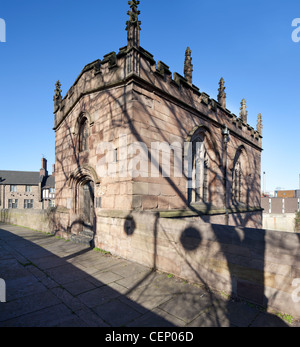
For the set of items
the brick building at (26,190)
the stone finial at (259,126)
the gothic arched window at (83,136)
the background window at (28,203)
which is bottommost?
the background window at (28,203)

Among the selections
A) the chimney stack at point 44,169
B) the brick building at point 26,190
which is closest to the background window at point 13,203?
the brick building at point 26,190

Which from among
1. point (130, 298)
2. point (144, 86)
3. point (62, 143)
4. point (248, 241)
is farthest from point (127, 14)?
point (130, 298)

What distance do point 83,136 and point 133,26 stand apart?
475cm

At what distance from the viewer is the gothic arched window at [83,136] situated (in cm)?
886

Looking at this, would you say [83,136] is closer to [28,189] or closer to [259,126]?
[259,126]

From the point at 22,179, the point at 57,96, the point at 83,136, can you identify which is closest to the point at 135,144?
the point at 83,136

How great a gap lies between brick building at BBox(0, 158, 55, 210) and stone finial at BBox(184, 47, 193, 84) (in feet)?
129

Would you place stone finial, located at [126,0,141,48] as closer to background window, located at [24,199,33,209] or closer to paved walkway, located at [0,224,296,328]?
paved walkway, located at [0,224,296,328]

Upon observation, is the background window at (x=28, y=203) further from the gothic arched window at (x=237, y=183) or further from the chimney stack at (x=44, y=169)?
the gothic arched window at (x=237, y=183)

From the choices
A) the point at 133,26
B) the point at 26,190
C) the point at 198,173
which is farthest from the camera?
the point at 26,190

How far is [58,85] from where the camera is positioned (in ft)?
38.8

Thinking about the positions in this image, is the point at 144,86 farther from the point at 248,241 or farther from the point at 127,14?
the point at 248,241

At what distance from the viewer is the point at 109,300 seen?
3.45 m

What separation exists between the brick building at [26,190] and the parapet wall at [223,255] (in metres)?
40.9
